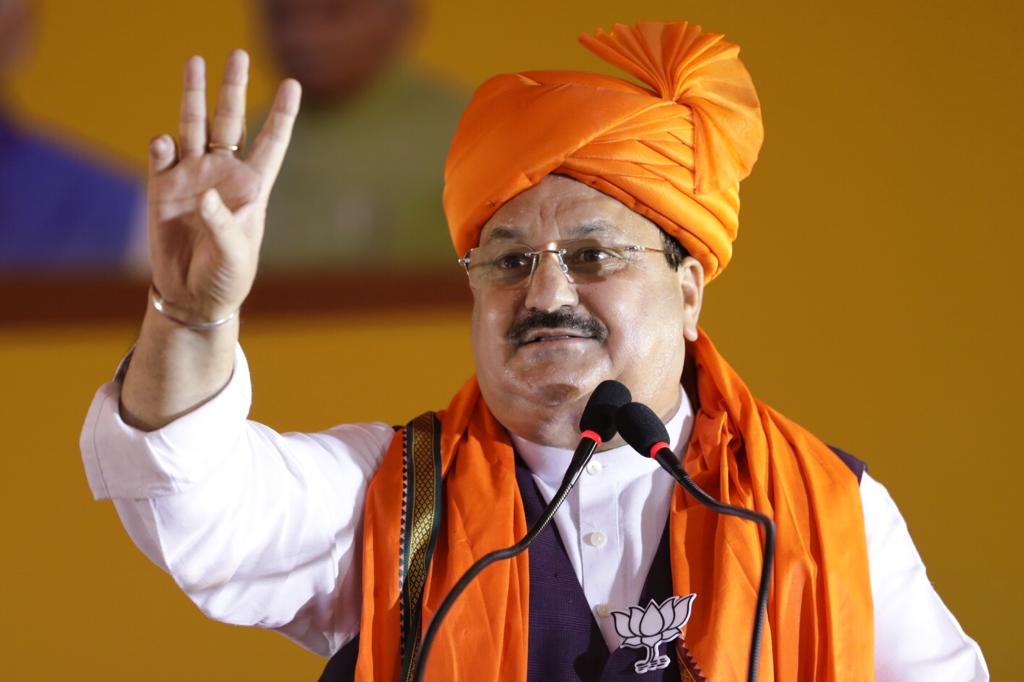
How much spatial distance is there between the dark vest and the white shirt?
0.07 feet

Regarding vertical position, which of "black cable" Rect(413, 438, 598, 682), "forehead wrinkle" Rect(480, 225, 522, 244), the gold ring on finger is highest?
the gold ring on finger

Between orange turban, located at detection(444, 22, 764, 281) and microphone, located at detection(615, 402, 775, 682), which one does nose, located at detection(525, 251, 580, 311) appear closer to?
orange turban, located at detection(444, 22, 764, 281)

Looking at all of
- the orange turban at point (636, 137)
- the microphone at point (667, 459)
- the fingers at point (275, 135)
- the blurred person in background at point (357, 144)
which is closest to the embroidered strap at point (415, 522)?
the orange turban at point (636, 137)

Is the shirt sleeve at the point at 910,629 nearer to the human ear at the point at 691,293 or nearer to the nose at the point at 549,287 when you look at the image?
the human ear at the point at 691,293

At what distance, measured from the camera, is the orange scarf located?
179 cm

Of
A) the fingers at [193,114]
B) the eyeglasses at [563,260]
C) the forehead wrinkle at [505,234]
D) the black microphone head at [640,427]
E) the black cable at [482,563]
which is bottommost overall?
Result: the black cable at [482,563]

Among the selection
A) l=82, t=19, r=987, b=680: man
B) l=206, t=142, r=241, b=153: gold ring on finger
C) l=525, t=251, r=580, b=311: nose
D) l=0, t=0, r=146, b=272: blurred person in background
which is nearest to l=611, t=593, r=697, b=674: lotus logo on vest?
l=82, t=19, r=987, b=680: man

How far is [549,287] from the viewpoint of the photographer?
6.25ft

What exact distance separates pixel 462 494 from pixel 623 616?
31 cm

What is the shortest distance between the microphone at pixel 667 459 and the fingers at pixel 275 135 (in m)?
0.51

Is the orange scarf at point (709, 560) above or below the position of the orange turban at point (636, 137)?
below

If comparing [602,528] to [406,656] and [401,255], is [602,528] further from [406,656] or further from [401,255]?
[401,255]

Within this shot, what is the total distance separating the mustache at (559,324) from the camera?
1.90 metres

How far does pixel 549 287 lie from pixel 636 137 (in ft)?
0.95
